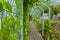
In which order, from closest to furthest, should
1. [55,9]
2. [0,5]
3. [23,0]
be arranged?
[0,5], [23,0], [55,9]

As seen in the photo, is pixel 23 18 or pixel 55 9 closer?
pixel 23 18

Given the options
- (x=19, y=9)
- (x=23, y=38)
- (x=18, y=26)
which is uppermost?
(x=19, y=9)

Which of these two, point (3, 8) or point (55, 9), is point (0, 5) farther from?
point (55, 9)

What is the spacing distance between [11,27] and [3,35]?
6.1 inches

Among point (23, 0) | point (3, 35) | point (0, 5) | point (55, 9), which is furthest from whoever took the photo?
point (55, 9)

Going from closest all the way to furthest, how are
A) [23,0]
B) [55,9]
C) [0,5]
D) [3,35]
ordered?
1. [0,5]
2. [3,35]
3. [23,0]
4. [55,9]

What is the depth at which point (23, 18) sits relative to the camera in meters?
1.41

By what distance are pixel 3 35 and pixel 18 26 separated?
0.55 ft

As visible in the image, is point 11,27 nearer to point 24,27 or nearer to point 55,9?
point 24,27

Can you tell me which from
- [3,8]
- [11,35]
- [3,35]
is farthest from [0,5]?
[11,35]

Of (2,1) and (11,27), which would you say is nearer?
(2,1)

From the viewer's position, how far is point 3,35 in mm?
1256

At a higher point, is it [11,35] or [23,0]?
[23,0]

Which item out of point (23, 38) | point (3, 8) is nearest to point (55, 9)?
point (23, 38)
